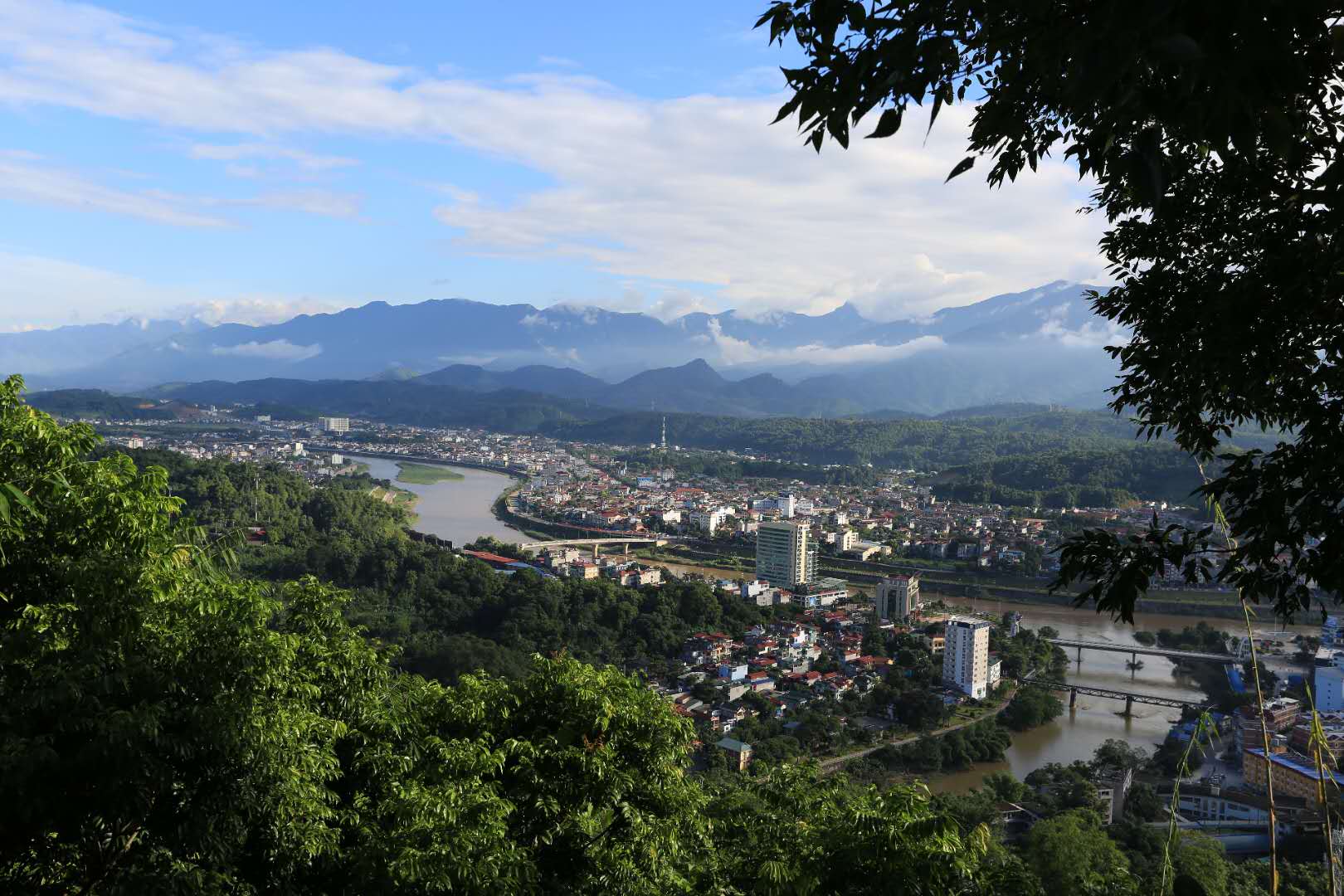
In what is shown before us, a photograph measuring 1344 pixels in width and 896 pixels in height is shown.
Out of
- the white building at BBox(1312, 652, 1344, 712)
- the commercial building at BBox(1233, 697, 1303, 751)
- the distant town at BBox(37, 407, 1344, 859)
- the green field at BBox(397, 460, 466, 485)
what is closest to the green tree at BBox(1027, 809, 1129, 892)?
the distant town at BBox(37, 407, 1344, 859)

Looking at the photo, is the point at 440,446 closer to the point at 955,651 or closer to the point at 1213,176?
the point at 955,651

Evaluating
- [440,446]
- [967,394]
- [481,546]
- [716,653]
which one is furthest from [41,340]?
[716,653]

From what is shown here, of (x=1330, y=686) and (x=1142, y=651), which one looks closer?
(x=1330, y=686)

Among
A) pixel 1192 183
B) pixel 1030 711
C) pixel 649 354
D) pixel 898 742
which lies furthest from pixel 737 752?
pixel 649 354

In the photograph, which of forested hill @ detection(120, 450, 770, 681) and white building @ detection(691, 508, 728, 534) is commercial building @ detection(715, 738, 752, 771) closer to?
forested hill @ detection(120, 450, 770, 681)

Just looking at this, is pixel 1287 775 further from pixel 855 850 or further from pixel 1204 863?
pixel 855 850

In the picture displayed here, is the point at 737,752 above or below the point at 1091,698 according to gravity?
above
